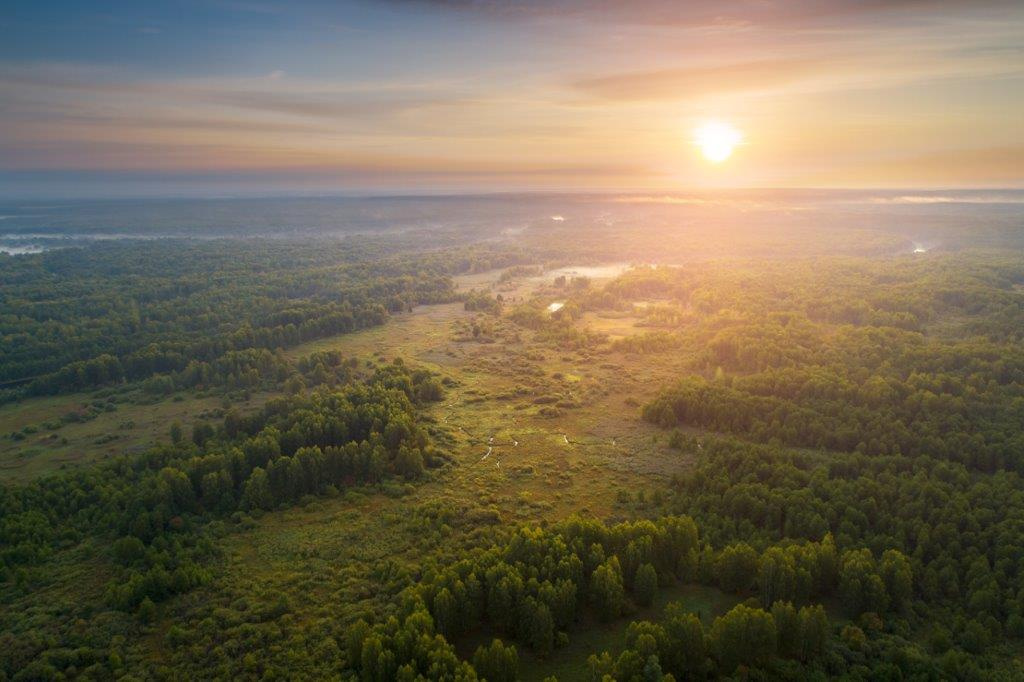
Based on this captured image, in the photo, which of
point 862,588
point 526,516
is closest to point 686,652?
point 862,588

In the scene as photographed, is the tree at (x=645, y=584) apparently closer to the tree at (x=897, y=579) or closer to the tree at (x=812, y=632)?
the tree at (x=812, y=632)

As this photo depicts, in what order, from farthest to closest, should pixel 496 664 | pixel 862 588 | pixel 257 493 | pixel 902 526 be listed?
pixel 257 493 → pixel 902 526 → pixel 862 588 → pixel 496 664

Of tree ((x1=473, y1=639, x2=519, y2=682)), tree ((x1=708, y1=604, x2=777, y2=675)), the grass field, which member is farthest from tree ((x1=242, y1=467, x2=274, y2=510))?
tree ((x1=708, y1=604, x2=777, y2=675))

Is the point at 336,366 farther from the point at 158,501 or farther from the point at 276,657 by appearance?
the point at 276,657

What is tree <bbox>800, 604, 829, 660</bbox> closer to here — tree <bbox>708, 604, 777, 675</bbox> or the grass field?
tree <bbox>708, 604, 777, 675</bbox>

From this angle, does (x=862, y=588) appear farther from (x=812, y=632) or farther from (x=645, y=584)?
(x=645, y=584)
